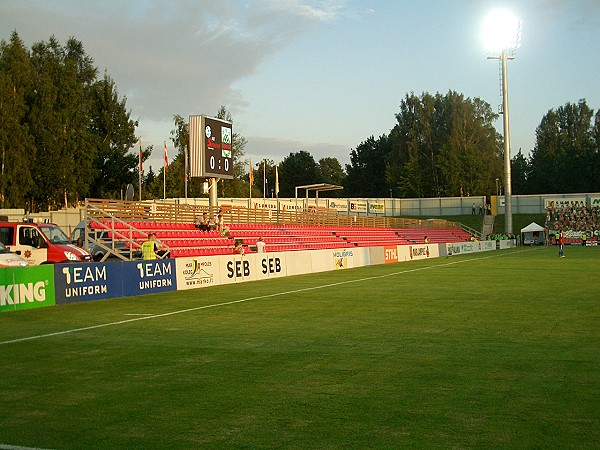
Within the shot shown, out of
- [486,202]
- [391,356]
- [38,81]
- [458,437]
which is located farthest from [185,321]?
[486,202]

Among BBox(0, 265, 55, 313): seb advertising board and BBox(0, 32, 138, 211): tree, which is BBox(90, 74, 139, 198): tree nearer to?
BBox(0, 32, 138, 211): tree

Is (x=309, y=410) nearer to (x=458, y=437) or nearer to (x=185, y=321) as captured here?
(x=458, y=437)

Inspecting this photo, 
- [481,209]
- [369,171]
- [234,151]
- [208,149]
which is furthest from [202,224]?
[369,171]

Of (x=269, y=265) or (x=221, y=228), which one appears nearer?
(x=269, y=265)

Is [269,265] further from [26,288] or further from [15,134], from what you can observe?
[15,134]

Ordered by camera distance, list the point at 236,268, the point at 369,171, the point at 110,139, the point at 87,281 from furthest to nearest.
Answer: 1. the point at 369,171
2. the point at 110,139
3. the point at 236,268
4. the point at 87,281

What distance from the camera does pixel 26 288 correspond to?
17719 mm

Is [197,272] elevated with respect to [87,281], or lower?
lower

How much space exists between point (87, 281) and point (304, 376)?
41.1 feet

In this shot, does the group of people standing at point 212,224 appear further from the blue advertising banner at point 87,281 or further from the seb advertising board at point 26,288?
the seb advertising board at point 26,288

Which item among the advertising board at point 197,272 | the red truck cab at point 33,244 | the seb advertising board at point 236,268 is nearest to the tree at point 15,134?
the red truck cab at point 33,244

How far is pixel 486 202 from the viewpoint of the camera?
296 ft

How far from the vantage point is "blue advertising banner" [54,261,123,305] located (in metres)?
18.9

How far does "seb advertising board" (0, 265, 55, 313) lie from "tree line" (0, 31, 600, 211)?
3856cm
